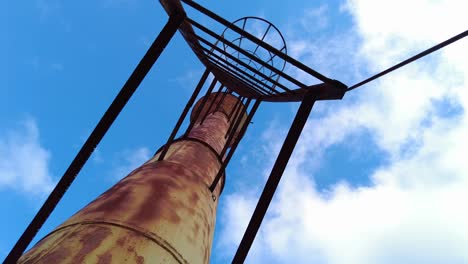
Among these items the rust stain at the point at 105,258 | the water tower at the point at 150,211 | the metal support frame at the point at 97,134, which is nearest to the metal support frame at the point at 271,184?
the water tower at the point at 150,211

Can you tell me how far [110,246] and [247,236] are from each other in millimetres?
1010

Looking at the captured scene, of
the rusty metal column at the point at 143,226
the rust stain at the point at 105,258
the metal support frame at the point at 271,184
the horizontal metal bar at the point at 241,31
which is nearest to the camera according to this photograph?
the rust stain at the point at 105,258

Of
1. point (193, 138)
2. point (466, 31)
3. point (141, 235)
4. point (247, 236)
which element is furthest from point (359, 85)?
point (193, 138)

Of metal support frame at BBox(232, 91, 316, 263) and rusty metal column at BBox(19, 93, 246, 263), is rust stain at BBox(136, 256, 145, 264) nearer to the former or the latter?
rusty metal column at BBox(19, 93, 246, 263)

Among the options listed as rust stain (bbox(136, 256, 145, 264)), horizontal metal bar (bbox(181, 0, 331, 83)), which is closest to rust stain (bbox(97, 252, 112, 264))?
rust stain (bbox(136, 256, 145, 264))

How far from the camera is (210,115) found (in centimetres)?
998

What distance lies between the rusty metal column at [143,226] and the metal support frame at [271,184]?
0.40 meters

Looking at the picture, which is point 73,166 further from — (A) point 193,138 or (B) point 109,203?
(A) point 193,138

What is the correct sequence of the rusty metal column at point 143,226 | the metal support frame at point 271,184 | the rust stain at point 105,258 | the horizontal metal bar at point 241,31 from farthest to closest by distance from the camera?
the horizontal metal bar at point 241,31 < the metal support frame at point 271,184 < the rusty metal column at point 143,226 < the rust stain at point 105,258

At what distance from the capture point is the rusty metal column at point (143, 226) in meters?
2.18

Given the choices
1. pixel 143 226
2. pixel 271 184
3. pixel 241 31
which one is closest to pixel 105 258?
pixel 143 226

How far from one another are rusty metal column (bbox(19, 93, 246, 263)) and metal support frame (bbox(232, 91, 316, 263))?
1.31 feet

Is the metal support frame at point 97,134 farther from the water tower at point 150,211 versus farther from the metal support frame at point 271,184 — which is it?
the metal support frame at point 271,184

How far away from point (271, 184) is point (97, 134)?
136 cm
